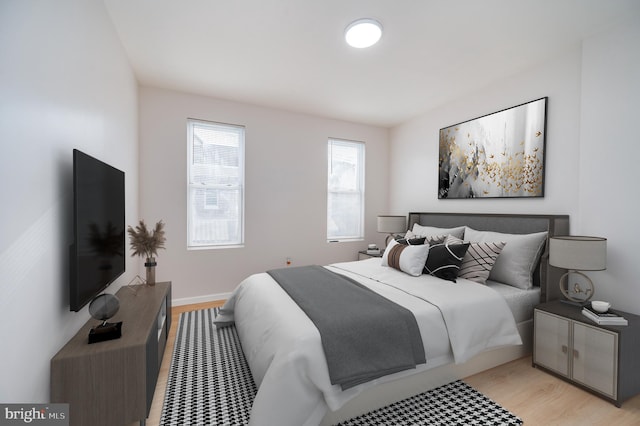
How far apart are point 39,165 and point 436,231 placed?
348 centimetres

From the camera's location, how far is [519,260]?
97.4 inches

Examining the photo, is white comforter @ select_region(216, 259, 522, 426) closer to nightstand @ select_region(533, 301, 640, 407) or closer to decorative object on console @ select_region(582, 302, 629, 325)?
nightstand @ select_region(533, 301, 640, 407)

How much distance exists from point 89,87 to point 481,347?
320 cm

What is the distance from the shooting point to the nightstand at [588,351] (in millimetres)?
1746

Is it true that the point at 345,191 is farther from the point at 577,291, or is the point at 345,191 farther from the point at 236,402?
the point at 236,402

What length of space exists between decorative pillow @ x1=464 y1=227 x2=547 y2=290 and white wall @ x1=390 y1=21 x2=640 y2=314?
36 cm

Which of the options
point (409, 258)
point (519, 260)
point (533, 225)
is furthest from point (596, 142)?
point (409, 258)

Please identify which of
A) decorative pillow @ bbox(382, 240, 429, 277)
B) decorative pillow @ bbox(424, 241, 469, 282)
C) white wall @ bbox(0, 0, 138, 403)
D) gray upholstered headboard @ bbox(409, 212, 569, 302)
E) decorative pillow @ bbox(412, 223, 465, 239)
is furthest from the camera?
decorative pillow @ bbox(412, 223, 465, 239)

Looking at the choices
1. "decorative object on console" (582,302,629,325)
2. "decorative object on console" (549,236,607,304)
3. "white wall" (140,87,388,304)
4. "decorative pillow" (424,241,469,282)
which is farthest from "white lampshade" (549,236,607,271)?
"white wall" (140,87,388,304)

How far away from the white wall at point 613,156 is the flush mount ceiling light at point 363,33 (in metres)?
1.81

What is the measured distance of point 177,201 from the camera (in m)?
3.44

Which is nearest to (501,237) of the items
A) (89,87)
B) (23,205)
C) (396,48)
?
(396,48)

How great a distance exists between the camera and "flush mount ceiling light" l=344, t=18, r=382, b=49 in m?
2.10

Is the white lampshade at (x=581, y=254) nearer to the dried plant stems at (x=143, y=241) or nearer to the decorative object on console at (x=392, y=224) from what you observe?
the decorative object on console at (x=392, y=224)
